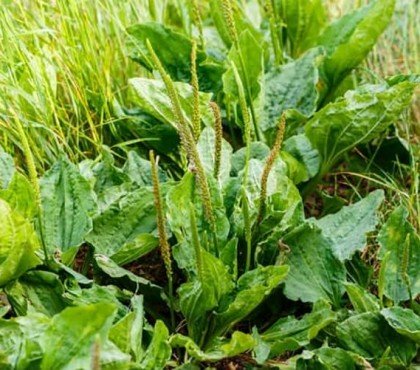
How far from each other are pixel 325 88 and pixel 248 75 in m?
0.30

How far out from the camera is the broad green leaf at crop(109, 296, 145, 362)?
1.46 meters

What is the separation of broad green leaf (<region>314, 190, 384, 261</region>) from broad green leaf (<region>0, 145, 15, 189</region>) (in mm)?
716

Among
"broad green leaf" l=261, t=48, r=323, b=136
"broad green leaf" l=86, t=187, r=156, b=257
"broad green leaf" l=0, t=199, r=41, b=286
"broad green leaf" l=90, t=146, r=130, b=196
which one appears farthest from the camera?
"broad green leaf" l=261, t=48, r=323, b=136

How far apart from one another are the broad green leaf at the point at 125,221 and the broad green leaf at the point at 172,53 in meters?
0.53

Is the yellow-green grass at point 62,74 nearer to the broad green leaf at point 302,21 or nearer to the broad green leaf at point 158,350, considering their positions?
the broad green leaf at point 302,21

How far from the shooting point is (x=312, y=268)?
179cm

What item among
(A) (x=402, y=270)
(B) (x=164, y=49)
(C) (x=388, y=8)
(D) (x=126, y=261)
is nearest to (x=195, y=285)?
(D) (x=126, y=261)

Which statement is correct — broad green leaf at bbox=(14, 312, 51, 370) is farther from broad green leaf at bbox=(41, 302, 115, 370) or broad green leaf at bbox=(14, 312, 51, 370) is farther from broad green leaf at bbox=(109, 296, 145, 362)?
broad green leaf at bbox=(109, 296, 145, 362)

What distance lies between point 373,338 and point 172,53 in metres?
1.05

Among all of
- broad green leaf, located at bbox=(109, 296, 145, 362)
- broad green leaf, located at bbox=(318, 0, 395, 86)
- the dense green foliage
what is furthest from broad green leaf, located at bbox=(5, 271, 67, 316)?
broad green leaf, located at bbox=(318, 0, 395, 86)

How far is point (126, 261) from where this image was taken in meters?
1.79

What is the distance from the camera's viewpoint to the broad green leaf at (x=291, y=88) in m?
2.26

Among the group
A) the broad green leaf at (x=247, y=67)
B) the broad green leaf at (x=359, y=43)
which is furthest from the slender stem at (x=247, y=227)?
the broad green leaf at (x=359, y=43)

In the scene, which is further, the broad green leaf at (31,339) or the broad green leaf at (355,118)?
the broad green leaf at (355,118)
